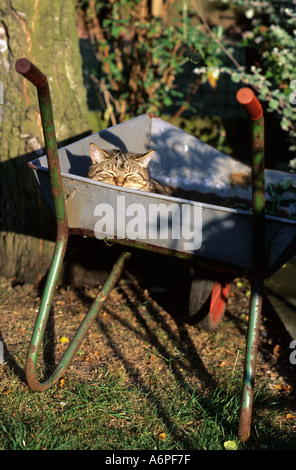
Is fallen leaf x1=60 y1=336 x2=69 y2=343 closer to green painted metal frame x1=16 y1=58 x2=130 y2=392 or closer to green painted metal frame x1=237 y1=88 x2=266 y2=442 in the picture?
green painted metal frame x1=16 y1=58 x2=130 y2=392

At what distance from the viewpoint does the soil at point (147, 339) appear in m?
2.59

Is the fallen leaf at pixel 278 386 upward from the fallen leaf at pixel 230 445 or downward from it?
upward

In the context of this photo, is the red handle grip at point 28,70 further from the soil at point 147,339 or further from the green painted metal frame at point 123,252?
the soil at point 147,339

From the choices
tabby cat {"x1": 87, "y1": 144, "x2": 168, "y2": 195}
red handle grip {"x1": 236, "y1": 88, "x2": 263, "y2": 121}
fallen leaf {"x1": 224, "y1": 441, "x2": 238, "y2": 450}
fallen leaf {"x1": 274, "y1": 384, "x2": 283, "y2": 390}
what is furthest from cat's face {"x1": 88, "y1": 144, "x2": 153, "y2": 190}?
fallen leaf {"x1": 224, "y1": 441, "x2": 238, "y2": 450}

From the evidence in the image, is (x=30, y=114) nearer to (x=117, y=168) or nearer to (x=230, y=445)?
(x=117, y=168)

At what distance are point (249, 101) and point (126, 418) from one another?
1.41 metres

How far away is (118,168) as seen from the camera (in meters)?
2.70

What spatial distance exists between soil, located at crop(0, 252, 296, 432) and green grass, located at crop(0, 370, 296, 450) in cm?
11

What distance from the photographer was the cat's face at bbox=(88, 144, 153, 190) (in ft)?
8.77

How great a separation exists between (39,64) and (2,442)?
2324mm

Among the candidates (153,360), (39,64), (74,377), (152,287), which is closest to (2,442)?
(74,377)

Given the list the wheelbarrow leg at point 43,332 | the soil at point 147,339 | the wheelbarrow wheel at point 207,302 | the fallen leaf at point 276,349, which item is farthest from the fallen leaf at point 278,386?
the wheelbarrow leg at point 43,332

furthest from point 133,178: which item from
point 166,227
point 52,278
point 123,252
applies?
point 52,278

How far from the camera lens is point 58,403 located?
226 cm
